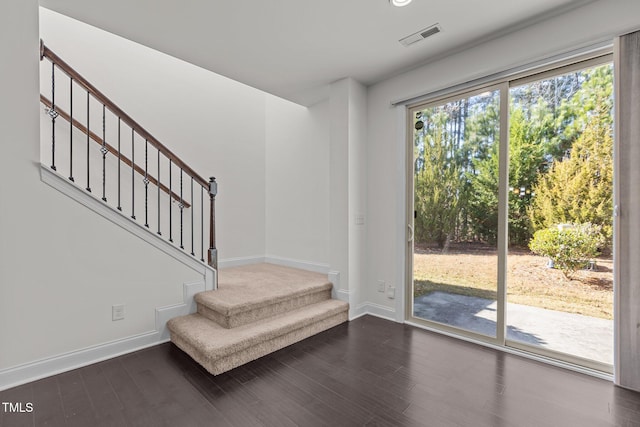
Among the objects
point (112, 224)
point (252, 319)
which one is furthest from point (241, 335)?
point (112, 224)

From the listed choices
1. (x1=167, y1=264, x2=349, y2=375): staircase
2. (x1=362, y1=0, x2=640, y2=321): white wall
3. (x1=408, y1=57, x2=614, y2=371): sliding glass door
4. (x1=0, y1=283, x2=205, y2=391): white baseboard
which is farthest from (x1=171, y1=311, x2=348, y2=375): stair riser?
(x1=408, y1=57, x2=614, y2=371): sliding glass door

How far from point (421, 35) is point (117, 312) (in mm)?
3563

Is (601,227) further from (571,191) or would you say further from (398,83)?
(398,83)

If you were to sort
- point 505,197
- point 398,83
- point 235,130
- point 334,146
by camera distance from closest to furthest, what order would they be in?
1. point 505,197
2. point 398,83
3. point 334,146
4. point 235,130

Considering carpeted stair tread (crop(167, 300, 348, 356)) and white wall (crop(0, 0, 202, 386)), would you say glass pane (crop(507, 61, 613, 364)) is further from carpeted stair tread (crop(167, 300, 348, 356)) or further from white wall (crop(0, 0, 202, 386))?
white wall (crop(0, 0, 202, 386))

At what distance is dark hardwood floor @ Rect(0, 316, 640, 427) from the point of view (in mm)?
1751

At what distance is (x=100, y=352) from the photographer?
2.43m

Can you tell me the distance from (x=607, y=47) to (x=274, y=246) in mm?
4270

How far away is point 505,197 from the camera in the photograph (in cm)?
265

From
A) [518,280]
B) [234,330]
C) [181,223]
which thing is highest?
[181,223]

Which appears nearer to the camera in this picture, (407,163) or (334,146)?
(407,163)

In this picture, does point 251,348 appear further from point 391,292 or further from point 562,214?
point 562,214

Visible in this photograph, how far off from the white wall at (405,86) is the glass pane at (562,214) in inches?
11.0

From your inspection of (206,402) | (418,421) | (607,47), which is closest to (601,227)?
(607,47)
